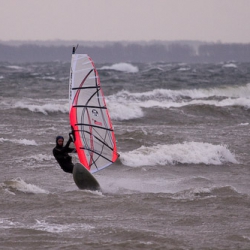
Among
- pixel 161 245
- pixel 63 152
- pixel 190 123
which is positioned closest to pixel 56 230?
pixel 161 245

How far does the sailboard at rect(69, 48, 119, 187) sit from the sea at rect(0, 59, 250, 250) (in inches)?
20.9

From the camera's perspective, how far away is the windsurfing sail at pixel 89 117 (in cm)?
1052

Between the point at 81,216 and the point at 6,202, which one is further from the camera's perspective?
the point at 6,202

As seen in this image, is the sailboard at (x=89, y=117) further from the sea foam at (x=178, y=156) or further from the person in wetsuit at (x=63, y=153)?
the sea foam at (x=178, y=156)

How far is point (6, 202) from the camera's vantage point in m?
9.34

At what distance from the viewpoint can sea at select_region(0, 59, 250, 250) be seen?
7.62 meters

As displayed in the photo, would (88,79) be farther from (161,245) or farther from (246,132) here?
(246,132)

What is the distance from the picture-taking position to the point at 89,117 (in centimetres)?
1073

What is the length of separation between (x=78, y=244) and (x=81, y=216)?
1.23 metres

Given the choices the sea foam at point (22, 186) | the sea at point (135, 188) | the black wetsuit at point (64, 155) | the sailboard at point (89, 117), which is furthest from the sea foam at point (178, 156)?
the sea foam at point (22, 186)

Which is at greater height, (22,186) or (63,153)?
(63,153)

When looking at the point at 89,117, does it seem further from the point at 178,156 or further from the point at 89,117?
the point at 178,156

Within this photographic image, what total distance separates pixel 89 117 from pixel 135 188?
145 cm

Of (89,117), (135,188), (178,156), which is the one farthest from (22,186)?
(178,156)
